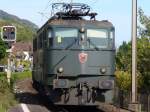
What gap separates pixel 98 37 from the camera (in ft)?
70.4

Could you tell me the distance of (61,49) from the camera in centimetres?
2120

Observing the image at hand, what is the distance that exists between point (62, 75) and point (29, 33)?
161m

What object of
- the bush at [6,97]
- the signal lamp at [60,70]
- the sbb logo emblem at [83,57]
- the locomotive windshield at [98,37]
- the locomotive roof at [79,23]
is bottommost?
the bush at [6,97]

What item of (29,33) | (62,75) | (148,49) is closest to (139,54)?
(148,49)

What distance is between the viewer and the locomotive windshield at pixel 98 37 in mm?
21391

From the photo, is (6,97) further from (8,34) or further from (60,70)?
(60,70)

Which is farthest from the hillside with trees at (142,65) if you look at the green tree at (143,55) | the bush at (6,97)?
the bush at (6,97)

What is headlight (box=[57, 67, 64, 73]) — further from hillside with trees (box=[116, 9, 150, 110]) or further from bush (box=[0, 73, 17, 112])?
hillside with trees (box=[116, 9, 150, 110])

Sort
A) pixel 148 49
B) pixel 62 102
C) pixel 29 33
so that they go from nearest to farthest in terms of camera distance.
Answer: pixel 62 102, pixel 148 49, pixel 29 33

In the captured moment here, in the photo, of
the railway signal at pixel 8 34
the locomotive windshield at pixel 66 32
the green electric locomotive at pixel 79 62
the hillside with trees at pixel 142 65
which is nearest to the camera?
the green electric locomotive at pixel 79 62

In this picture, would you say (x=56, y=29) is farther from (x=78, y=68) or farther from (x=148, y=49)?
(x=148, y=49)

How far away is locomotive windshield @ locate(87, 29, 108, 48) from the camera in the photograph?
21.4 metres

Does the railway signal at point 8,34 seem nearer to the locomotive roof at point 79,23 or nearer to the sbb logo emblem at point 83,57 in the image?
the locomotive roof at point 79,23

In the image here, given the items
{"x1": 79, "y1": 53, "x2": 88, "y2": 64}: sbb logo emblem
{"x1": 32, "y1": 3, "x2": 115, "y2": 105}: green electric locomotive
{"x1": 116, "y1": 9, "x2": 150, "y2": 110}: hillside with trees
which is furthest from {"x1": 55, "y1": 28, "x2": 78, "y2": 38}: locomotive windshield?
{"x1": 116, "y1": 9, "x2": 150, "y2": 110}: hillside with trees
